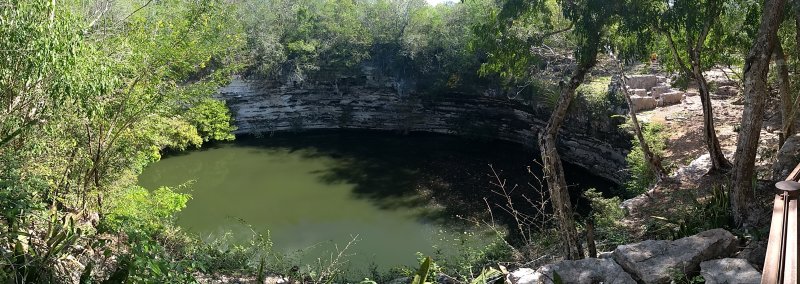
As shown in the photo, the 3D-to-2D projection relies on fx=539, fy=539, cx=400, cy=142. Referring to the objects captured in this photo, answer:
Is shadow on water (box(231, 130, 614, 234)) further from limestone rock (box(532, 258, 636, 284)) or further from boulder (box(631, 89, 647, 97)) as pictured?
limestone rock (box(532, 258, 636, 284))

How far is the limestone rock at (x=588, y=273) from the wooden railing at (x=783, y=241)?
1.79m

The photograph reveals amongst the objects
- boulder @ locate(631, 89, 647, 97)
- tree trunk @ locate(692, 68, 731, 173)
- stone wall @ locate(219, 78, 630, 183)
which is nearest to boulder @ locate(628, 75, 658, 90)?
boulder @ locate(631, 89, 647, 97)

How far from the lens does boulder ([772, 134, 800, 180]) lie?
712 cm

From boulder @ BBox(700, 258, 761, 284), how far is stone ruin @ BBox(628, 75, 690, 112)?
12.5m

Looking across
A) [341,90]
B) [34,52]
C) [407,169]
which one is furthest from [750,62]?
[341,90]

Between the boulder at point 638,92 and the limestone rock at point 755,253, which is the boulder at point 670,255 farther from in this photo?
the boulder at point 638,92

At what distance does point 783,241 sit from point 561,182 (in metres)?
3.99

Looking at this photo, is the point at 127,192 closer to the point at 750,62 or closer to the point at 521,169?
the point at 750,62

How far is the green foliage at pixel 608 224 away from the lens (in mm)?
7573

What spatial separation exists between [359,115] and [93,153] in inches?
656

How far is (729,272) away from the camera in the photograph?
394 centimetres

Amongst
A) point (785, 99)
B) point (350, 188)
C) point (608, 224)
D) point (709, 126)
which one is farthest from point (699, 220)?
point (350, 188)

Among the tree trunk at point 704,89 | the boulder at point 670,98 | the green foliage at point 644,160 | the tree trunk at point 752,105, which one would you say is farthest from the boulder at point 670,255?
the boulder at point 670,98

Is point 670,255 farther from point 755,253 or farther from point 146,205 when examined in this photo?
point 146,205
